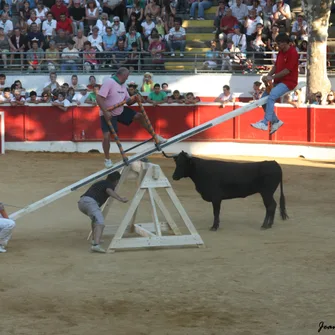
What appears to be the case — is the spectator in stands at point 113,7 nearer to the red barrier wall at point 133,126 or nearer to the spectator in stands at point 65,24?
the spectator in stands at point 65,24

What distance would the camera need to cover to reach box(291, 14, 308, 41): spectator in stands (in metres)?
23.3

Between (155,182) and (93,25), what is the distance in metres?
14.3

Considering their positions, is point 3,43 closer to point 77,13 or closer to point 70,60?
point 70,60

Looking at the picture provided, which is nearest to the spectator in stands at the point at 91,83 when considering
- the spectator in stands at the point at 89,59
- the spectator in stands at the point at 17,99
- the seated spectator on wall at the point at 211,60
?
the spectator in stands at the point at 89,59

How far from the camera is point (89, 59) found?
75.8ft

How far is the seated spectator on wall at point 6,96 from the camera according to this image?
20.5 m

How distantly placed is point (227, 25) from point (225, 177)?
1264 cm

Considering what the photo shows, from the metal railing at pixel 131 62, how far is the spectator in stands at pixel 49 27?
72cm

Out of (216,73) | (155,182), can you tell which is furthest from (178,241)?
(216,73)

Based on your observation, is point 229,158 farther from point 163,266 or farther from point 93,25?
point 163,266

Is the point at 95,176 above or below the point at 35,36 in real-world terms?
below

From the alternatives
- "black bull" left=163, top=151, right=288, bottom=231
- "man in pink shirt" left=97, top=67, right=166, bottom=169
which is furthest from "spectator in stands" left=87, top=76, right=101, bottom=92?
"black bull" left=163, top=151, right=288, bottom=231

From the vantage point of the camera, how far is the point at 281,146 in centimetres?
2005

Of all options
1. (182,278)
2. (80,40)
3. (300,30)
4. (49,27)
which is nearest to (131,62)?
(80,40)
